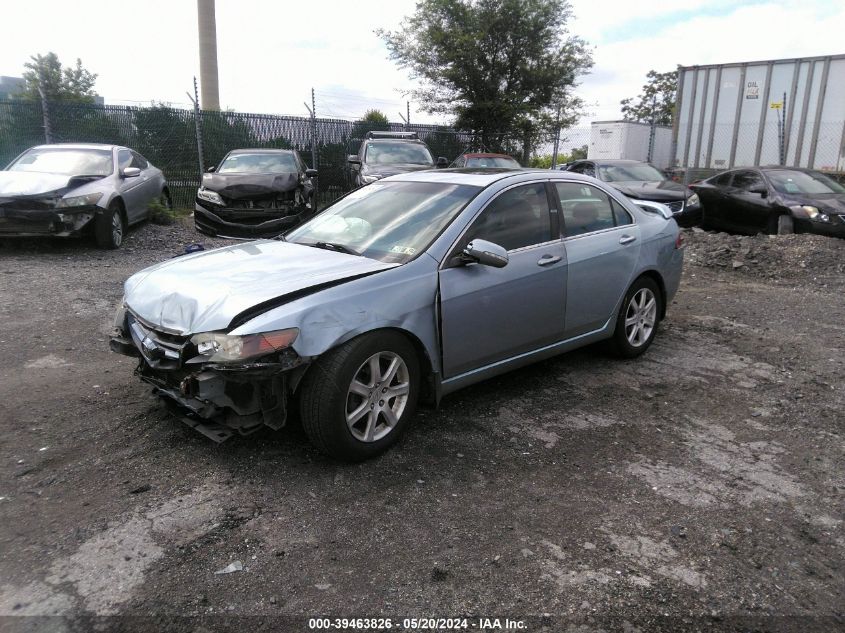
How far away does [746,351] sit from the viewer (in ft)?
19.2

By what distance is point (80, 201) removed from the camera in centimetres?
888

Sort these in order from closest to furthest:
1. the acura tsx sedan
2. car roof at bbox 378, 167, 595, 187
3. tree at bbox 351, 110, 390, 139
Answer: the acura tsx sedan
car roof at bbox 378, 167, 595, 187
tree at bbox 351, 110, 390, 139

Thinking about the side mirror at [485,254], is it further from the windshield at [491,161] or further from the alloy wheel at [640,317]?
the windshield at [491,161]

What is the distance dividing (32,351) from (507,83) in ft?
63.0

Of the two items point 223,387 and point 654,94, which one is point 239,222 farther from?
point 654,94

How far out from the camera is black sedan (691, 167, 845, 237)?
10867 mm

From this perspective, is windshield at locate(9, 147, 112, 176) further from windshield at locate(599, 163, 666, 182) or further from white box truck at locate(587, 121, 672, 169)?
white box truck at locate(587, 121, 672, 169)

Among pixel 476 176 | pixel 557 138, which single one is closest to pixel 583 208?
pixel 476 176

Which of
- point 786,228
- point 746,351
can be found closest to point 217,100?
point 786,228

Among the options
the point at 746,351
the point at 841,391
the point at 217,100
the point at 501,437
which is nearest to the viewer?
the point at 501,437

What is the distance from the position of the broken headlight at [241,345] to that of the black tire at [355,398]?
0.23 metres

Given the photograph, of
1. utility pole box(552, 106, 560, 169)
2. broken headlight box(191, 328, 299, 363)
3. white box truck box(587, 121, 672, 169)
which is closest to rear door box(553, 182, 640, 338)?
broken headlight box(191, 328, 299, 363)

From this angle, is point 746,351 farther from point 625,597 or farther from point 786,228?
point 786,228

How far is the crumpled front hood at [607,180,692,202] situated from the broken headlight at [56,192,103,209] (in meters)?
8.97
